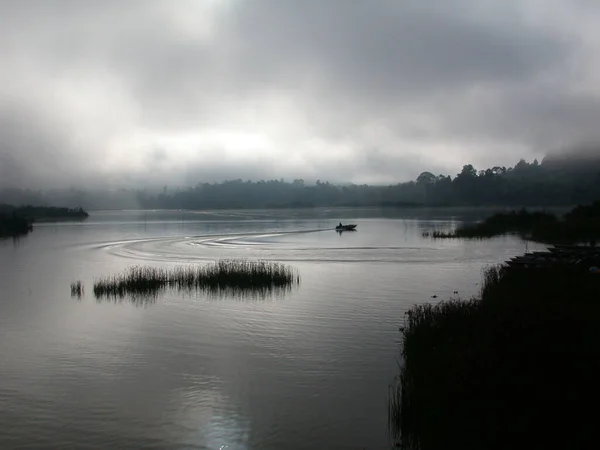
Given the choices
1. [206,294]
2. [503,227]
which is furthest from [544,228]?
[206,294]

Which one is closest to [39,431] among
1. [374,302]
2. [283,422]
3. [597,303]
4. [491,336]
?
[283,422]

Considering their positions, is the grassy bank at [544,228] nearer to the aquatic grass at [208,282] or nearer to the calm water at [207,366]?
the calm water at [207,366]

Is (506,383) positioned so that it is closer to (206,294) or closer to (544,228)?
(206,294)

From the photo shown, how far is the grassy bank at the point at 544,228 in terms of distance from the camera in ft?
154

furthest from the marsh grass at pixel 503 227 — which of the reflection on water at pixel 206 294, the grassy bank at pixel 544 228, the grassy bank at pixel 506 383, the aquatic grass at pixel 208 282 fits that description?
the grassy bank at pixel 506 383

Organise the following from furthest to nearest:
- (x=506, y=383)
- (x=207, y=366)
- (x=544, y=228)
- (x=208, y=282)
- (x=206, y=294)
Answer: (x=544, y=228)
(x=208, y=282)
(x=206, y=294)
(x=207, y=366)
(x=506, y=383)

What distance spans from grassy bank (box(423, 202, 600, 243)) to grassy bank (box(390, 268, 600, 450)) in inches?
1401

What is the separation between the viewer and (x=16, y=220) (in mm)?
93250

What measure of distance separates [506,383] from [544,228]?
5315 cm

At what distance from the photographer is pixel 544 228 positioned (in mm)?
56312

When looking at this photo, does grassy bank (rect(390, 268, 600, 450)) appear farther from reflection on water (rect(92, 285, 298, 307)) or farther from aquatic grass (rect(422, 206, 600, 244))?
aquatic grass (rect(422, 206, 600, 244))

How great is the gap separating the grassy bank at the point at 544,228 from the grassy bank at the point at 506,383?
117ft

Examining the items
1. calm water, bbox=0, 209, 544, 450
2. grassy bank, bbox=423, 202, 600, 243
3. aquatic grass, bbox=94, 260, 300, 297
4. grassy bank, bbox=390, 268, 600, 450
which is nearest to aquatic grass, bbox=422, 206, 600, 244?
grassy bank, bbox=423, 202, 600, 243

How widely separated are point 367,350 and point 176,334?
680 centimetres
